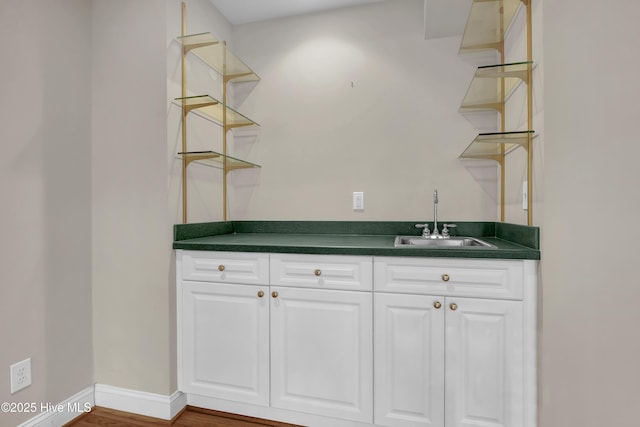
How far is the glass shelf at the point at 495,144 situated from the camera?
1433 millimetres

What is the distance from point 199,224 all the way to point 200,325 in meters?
0.60

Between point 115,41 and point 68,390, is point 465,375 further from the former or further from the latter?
point 115,41

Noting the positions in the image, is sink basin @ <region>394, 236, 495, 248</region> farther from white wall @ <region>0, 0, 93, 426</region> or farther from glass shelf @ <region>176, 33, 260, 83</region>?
white wall @ <region>0, 0, 93, 426</region>

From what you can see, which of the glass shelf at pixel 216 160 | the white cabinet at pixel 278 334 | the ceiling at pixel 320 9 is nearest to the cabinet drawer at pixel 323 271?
the white cabinet at pixel 278 334

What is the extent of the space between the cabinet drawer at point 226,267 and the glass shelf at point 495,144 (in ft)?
3.99

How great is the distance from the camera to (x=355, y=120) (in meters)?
2.18

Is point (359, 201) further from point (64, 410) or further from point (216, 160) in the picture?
point (64, 410)

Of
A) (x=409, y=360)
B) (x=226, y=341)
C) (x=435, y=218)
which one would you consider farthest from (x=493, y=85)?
(x=226, y=341)

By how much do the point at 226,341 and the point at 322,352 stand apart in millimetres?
522

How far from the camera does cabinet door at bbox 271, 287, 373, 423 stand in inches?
60.7

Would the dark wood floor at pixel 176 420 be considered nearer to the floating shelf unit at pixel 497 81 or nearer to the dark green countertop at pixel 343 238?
the dark green countertop at pixel 343 238

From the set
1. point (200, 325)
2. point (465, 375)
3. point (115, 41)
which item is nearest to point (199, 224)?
point (200, 325)

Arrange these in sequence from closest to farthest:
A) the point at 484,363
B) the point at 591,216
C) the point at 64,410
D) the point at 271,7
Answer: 1. the point at 591,216
2. the point at 484,363
3. the point at 64,410
4. the point at 271,7

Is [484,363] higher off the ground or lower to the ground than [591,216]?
lower
